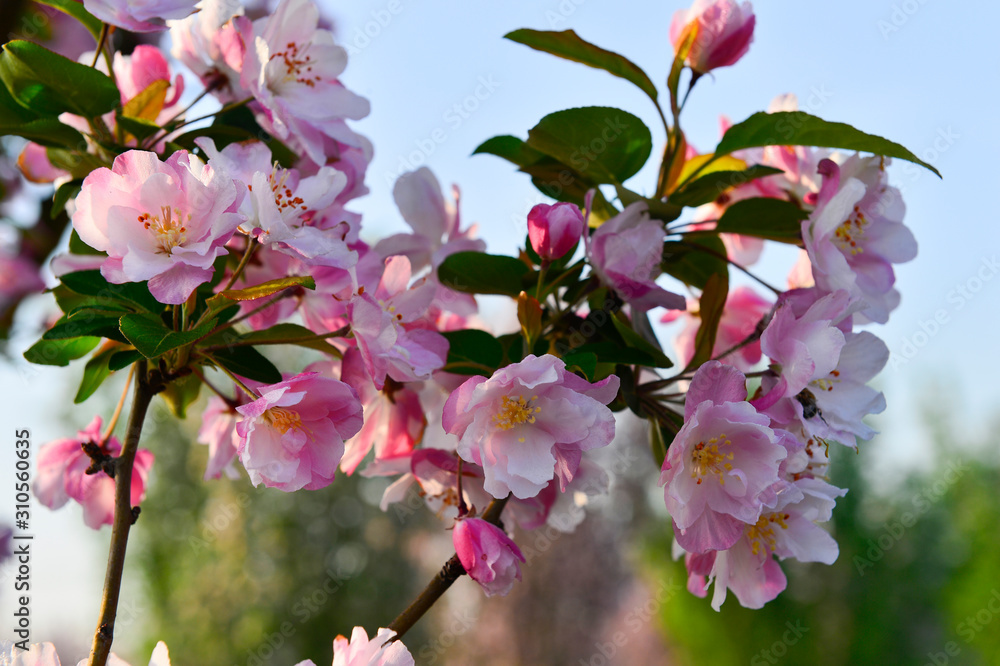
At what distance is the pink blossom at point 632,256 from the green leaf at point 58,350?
52 centimetres

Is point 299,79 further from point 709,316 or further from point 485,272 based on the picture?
point 709,316

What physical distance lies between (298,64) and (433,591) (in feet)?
1.90

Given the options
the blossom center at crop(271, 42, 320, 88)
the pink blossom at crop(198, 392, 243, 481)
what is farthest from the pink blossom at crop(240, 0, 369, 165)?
the pink blossom at crop(198, 392, 243, 481)

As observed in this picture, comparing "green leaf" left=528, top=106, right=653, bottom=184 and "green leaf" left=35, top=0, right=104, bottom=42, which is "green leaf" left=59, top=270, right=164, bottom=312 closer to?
"green leaf" left=35, top=0, right=104, bottom=42

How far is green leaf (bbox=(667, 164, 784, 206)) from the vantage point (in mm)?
855

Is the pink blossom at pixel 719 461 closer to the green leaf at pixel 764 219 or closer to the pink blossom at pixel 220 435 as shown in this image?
the green leaf at pixel 764 219

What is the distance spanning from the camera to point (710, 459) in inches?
25.5

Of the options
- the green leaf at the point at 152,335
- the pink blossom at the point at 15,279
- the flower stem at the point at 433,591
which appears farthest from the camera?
the pink blossom at the point at 15,279

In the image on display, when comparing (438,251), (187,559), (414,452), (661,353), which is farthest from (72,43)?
(187,559)

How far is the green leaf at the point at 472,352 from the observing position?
778 millimetres

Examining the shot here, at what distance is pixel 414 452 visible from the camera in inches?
33.3

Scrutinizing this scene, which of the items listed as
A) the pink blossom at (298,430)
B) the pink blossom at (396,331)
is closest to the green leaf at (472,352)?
the pink blossom at (396,331)

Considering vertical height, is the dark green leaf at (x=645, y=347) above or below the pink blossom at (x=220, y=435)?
above

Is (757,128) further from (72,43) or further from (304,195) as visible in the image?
(72,43)
